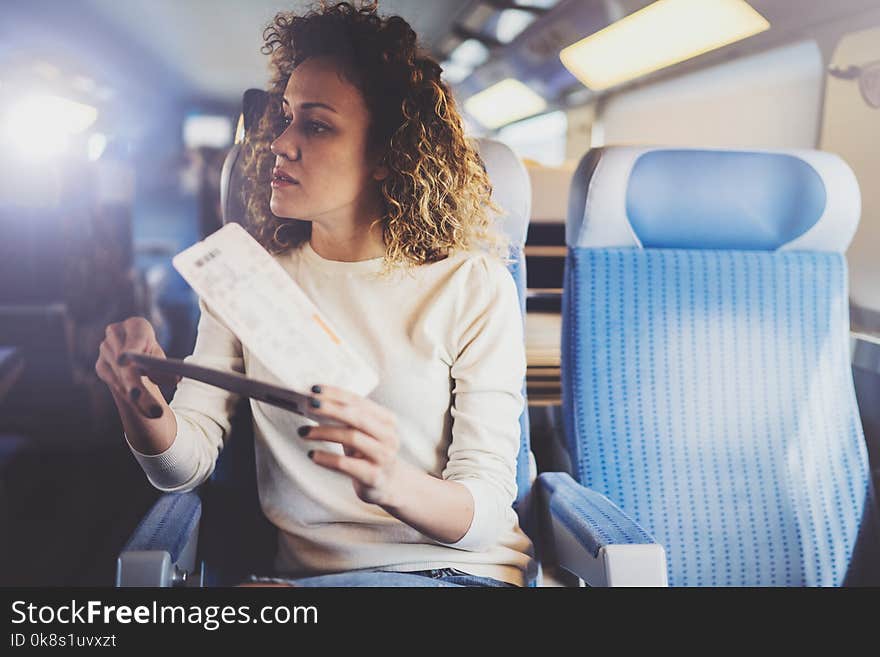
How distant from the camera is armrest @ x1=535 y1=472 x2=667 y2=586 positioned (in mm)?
918

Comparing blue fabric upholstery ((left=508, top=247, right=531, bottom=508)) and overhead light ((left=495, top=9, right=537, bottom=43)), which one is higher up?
overhead light ((left=495, top=9, right=537, bottom=43))

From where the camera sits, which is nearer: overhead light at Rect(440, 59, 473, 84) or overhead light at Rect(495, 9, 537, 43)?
overhead light at Rect(440, 59, 473, 84)

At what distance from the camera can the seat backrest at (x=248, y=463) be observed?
3.49ft

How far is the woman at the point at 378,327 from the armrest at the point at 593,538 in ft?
0.32

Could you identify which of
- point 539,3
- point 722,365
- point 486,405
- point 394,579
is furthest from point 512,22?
point 394,579

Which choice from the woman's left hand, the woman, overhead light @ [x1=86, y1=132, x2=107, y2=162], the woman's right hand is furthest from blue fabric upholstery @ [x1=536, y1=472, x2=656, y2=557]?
overhead light @ [x1=86, y1=132, x2=107, y2=162]

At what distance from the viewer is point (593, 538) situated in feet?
3.18

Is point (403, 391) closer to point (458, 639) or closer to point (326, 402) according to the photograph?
point (326, 402)

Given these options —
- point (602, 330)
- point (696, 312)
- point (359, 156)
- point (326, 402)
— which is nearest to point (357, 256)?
point (359, 156)

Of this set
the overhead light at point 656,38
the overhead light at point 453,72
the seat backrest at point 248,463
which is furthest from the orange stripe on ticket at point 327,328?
the overhead light at point 656,38

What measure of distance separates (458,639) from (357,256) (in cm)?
52

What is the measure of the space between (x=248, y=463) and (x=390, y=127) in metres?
0.55

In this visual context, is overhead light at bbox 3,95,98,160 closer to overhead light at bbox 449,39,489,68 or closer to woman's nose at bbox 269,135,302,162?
woman's nose at bbox 269,135,302,162

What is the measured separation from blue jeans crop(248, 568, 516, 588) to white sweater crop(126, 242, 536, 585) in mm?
13
